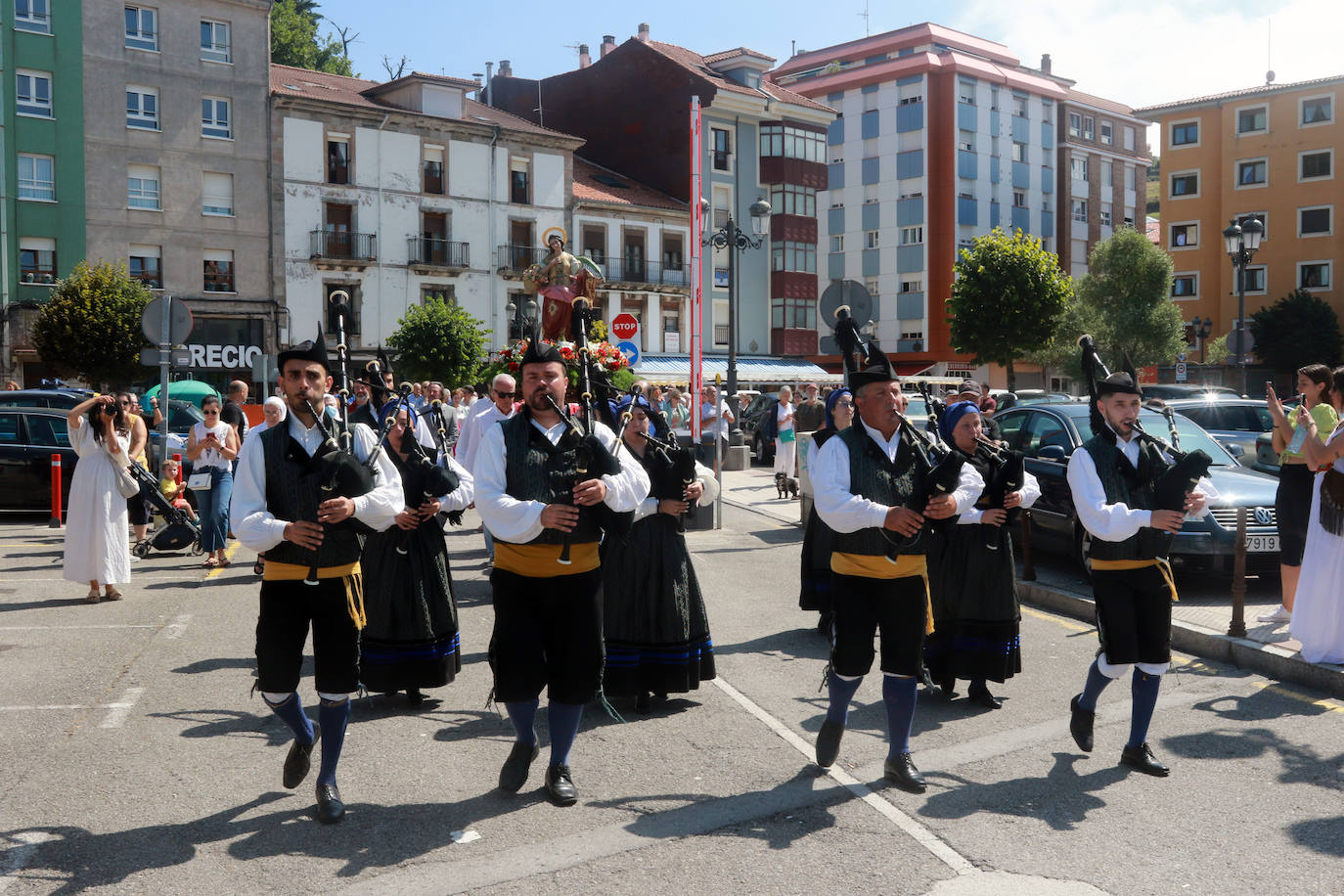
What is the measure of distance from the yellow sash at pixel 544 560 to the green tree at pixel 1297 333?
52272mm

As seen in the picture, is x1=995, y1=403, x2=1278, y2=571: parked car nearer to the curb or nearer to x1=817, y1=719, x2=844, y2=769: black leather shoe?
the curb

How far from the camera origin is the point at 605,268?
48.3 meters

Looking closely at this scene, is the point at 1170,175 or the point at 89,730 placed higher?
the point at 1170,175

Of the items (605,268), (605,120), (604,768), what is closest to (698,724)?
(604,768)

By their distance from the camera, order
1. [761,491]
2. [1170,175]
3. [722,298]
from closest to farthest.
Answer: [761,491]
[722,298]
[1170,175]

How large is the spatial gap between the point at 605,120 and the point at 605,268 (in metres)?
10.0

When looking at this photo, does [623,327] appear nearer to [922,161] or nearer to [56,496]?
[56,496]

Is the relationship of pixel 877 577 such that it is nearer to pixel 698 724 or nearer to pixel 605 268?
pixel 698 724

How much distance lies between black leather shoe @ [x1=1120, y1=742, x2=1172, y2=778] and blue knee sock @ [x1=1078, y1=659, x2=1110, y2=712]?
0.27m

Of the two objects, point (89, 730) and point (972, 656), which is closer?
point (89, 730)

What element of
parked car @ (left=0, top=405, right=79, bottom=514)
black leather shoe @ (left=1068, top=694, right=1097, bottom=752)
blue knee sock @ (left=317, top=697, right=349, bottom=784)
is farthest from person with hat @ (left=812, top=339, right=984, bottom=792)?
parked car @ (left=0, top=405, right=79, bottom=514)

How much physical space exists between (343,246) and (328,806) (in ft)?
131

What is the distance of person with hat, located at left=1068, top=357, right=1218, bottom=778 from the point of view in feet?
18.1

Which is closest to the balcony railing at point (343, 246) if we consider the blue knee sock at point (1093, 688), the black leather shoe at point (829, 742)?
the black leather shoe at point (829, 742)
